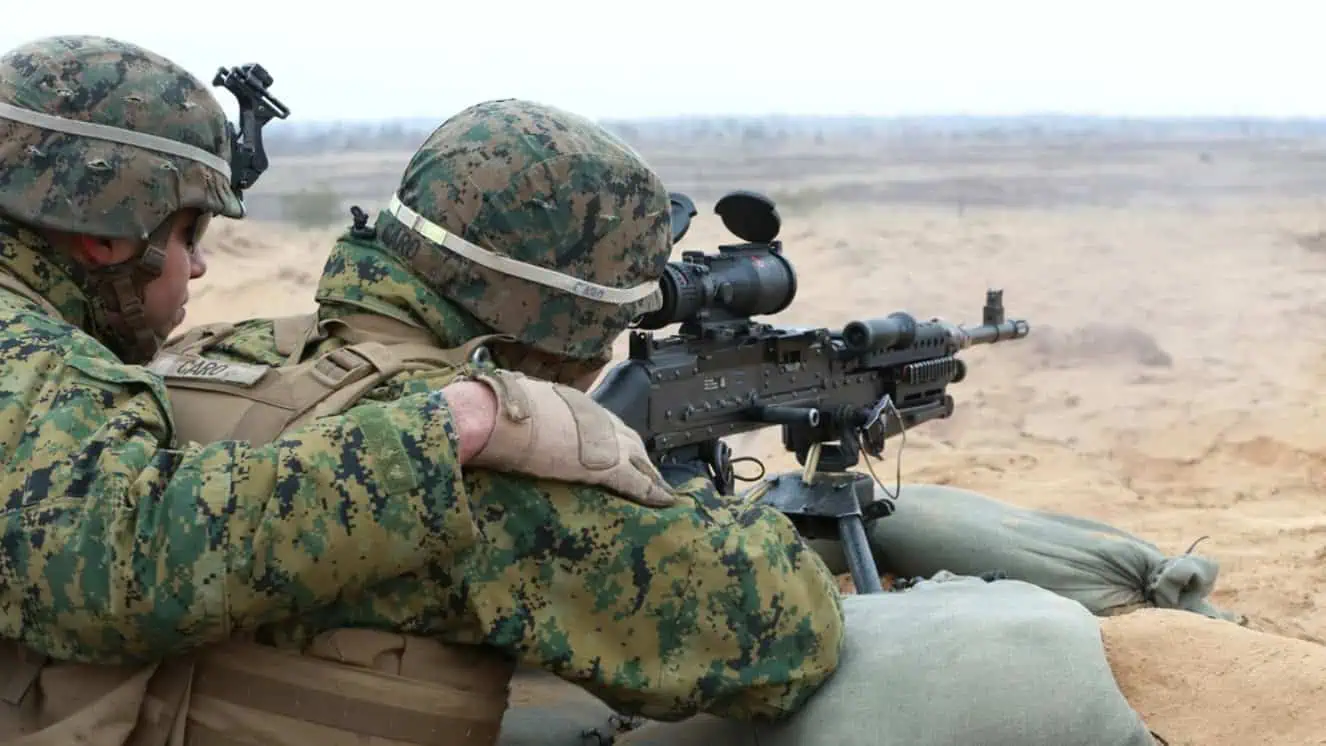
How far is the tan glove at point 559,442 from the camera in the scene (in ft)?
7.11

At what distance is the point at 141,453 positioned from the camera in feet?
6.77

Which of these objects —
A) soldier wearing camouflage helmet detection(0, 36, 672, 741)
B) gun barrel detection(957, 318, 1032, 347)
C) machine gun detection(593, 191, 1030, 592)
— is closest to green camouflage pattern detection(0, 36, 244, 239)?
soldier wearing camouflage helmet detection(0, 36, 672, 741)

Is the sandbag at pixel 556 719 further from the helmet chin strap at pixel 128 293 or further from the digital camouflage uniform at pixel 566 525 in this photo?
the helmet chin strap at pixel 128 293

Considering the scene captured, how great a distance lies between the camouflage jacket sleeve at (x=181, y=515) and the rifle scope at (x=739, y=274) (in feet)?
7.53

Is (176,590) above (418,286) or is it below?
Result: below

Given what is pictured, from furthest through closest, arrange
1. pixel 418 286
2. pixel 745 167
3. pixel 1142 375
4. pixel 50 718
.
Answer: pixel 745 167 < pixel 1142 375 < pixel 418 286 < pixel 50 718

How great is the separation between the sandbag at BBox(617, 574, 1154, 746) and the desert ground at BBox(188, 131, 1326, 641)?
257 centimetres

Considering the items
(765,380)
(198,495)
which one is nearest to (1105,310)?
(765,380)

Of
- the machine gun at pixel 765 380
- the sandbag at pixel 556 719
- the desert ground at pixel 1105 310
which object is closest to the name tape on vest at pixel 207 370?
the sandbag at pixel 556 719

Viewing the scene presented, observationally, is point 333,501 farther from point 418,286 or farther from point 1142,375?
point 1142,375

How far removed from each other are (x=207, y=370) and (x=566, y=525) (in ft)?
2.19

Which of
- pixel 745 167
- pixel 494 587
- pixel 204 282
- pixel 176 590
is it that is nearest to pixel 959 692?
pixel 494 587

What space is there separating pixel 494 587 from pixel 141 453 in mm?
566

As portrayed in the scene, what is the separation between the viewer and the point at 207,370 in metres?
2.42
